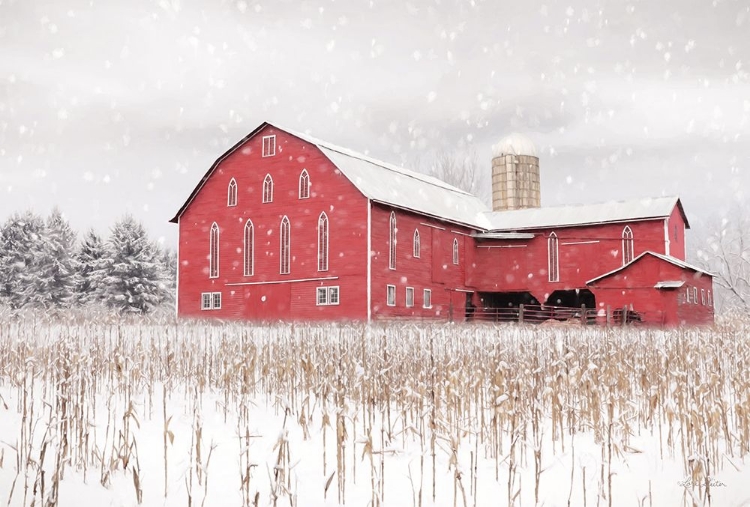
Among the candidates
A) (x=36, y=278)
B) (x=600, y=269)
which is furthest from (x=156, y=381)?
(x=36, y=278)

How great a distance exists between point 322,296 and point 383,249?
3.09 meters

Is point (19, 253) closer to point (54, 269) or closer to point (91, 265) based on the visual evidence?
point (54, 269)

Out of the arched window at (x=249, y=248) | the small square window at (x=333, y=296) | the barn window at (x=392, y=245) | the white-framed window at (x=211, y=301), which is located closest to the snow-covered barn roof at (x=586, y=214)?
the barn window at (x=392, y=245)

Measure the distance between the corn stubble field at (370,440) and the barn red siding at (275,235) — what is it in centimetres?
1894

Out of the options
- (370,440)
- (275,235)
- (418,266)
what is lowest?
(370,440)

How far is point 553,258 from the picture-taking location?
36.8 meters

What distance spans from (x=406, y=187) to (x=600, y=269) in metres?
10.00

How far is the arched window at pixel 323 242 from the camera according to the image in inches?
1190

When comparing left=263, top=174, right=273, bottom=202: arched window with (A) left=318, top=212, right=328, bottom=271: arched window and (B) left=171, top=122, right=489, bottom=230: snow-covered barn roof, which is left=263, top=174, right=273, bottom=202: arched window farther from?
(A) left=318, top=212, right=328, bottom=271: arched window

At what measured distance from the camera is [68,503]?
550 centimetres

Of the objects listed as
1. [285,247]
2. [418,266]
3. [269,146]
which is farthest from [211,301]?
[418,266]

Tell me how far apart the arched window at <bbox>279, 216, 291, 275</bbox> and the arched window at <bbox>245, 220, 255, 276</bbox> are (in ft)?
4.86

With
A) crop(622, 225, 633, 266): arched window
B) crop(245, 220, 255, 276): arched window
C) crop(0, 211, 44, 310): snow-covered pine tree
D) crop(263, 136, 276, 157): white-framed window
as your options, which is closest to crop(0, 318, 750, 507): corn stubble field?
crop(245, 220, 255, 276): arched window

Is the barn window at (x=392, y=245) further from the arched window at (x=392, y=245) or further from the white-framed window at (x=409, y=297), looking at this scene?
the white-framed window at (x=409, y=297)
